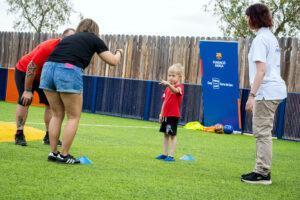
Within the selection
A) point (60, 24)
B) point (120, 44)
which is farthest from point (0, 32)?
point (60, 24)

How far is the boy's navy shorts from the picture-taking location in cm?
814

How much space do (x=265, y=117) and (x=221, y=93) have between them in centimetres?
874

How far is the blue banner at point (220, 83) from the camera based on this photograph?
1503cm

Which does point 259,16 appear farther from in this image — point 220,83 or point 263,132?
point 220,83

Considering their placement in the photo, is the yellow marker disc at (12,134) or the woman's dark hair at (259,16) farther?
the yellow marker disc at (12,134)

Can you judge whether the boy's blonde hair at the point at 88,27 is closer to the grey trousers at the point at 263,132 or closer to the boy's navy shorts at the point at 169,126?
the boy's navy shorts at the point at 169,126

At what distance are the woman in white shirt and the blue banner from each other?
328 inches

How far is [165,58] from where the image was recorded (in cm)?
1808

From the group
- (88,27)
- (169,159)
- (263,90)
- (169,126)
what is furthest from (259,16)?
(169,159)

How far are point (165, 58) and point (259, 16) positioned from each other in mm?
11446

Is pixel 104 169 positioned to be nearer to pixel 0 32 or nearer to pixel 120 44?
pixel 120 44

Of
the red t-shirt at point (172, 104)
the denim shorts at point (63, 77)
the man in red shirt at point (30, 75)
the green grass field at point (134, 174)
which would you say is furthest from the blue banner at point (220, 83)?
the denim shorts at point (63, 77)

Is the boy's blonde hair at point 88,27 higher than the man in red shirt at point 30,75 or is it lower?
higher

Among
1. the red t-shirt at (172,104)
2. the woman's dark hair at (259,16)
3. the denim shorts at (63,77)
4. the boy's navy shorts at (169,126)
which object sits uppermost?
the woman's dark hair at (259,16)
